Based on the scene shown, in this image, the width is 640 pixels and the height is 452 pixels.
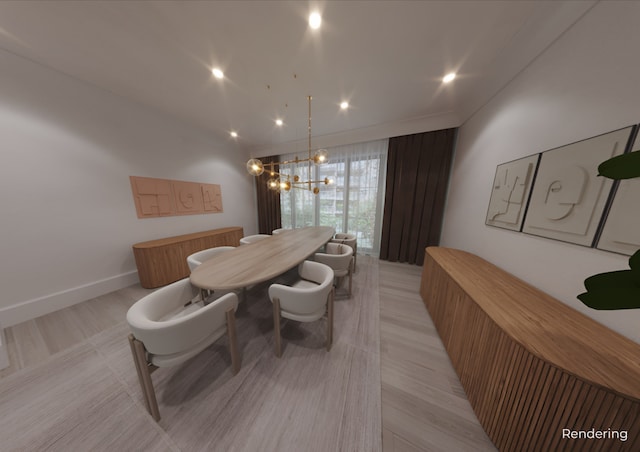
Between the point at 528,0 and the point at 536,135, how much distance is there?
3.05ft

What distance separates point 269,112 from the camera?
2670 millimetres

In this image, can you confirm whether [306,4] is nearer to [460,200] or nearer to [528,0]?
[528,0]

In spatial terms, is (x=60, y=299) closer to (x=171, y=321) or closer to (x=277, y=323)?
(x=171, y=321)

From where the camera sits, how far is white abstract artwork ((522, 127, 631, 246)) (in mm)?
1006

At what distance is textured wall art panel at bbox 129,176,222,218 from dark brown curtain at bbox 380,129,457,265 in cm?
368

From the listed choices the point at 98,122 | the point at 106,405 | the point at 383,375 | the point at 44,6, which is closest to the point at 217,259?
the point at 106,405

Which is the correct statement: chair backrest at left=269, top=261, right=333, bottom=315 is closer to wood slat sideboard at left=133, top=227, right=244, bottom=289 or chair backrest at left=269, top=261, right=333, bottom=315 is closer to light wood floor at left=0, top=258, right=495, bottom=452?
light wood floor at left=0, top=258, right=495, bottom=452

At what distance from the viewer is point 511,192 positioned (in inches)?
64.0

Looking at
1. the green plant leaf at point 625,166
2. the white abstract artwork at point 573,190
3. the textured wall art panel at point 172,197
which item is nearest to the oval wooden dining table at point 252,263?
the green plant leaf at point 625,166

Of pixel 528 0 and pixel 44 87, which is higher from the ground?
pixel 528 0

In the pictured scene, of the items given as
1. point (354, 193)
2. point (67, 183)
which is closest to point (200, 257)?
point (67, 183)

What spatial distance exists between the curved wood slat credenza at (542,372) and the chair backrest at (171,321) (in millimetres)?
1754

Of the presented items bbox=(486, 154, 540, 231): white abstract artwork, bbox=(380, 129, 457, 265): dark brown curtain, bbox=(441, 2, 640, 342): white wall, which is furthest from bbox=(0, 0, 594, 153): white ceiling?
bbox=(486, 154, 540, 231): white abstract artwork

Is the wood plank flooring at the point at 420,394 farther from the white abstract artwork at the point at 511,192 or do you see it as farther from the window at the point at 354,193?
the window at the point at 354,193
